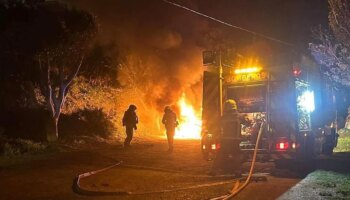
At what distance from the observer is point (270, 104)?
33.3ft

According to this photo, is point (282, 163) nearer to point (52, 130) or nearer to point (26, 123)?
point (52, 130)

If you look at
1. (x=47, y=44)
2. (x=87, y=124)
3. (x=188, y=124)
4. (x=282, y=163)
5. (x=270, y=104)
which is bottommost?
(x=282, y=163)

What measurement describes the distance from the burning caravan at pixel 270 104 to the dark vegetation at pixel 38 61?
6978 millimetres

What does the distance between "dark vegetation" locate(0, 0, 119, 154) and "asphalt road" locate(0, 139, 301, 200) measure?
3.22 m

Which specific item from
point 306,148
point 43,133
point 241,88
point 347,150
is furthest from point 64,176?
point 347,150

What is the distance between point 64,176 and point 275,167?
5331mm

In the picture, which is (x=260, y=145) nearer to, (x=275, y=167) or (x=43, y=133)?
(x=275, y=167)

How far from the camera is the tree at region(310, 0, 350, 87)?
60.2 feet

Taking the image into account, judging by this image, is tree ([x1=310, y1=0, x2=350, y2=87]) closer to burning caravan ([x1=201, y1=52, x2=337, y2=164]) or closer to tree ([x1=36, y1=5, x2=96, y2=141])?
burning caravan ([x1=201, y1=52, x2=337, y2=164])

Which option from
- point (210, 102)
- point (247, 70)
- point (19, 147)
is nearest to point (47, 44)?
point (19, 147)

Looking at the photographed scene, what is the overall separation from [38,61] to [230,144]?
888 cm

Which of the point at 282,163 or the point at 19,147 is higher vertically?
the point at 19,147

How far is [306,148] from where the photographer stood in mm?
10383

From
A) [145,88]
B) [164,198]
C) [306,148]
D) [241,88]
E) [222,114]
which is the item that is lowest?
[164,198]
